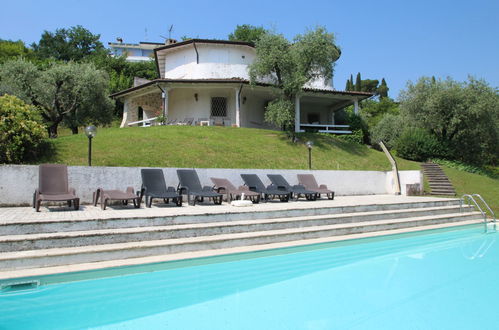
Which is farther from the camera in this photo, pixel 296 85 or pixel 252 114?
pixel 252 114

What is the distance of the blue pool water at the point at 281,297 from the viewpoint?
13.9 ft

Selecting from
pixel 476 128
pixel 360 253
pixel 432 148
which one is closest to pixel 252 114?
pixel 432 148

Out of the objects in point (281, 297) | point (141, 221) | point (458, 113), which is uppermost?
point (458, 113)

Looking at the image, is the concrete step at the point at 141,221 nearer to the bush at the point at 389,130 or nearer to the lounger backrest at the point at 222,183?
the lounger backrest at the point at 222,183

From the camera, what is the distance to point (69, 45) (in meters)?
55.5

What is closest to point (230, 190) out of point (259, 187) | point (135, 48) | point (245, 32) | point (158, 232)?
point (259, 187)

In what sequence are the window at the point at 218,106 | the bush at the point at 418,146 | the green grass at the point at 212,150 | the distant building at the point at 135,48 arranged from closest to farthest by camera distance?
the green grass at the point at 212,150
the bush at the point at 418,146
the window at the point at 218,106
the distant building at the point at 135,48

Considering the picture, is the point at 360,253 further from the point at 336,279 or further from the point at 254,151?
the point at 254,151

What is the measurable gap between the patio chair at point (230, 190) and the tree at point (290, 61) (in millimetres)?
10016

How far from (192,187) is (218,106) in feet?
54.3

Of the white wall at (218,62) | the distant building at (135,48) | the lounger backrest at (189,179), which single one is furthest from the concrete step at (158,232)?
the distant building at (135,48)

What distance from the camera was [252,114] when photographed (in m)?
26.7

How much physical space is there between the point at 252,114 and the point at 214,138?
8394 millimetres

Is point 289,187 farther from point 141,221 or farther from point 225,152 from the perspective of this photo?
point 141,221
